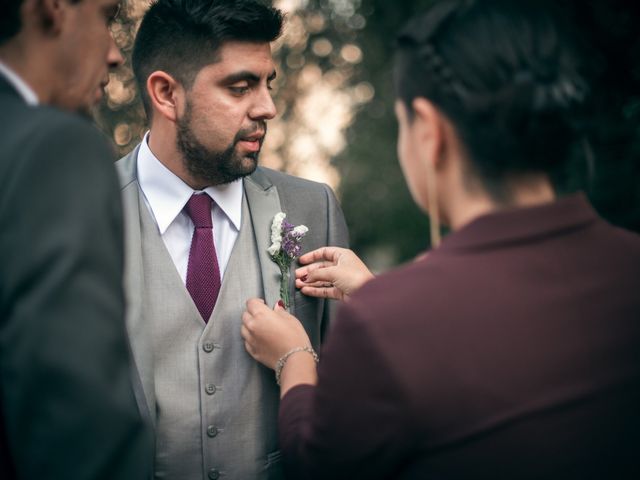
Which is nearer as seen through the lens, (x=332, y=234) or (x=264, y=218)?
(x=264, y=218)

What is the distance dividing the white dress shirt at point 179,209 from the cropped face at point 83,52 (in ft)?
2.98

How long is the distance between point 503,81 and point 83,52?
840mm

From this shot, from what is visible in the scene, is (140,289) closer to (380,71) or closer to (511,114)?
(511,114)

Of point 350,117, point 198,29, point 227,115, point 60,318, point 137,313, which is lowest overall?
point 137,313

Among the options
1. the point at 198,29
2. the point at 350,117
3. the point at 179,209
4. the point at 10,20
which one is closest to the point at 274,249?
the point at 179,209

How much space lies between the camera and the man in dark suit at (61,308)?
1.08 m

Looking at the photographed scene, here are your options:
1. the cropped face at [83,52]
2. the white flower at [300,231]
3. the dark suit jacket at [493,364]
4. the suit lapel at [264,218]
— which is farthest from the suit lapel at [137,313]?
the dark suit jacket at [493,364]

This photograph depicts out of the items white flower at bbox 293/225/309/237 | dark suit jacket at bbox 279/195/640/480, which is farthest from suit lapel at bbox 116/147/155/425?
dark suit jacket at bbox 279/195/640/480

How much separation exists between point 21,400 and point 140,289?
1049 mm

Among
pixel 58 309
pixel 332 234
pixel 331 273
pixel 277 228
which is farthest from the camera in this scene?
pixel 332 234

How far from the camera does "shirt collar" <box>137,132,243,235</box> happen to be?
2.33 m

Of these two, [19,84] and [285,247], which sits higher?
[19,84]

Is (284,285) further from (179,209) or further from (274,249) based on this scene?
(179,209)

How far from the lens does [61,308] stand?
1.08 meters
